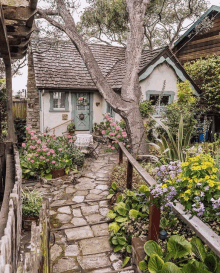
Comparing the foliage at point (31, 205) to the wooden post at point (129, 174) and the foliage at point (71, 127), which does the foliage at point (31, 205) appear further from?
the foliage at point (71, 127)

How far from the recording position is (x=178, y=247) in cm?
246

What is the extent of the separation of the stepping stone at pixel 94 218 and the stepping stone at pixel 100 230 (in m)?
0.12

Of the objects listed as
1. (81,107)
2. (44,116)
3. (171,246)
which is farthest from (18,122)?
(171,246)

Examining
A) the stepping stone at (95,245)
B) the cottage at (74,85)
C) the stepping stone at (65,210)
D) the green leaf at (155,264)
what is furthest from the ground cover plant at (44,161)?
the cottage at (74,85)

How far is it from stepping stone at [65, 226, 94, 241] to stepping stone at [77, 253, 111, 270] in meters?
0.47

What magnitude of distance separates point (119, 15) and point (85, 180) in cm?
1253

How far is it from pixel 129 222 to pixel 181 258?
1128 millimetres

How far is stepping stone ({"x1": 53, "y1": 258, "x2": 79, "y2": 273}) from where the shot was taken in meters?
3.11

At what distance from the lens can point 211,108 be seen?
1103 centimetres

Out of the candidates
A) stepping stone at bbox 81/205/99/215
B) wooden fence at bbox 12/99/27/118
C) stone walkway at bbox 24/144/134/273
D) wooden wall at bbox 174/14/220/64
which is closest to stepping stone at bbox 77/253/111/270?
stone walkway at bbox 24/144/134/273

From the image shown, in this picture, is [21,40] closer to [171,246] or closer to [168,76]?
[171,246]

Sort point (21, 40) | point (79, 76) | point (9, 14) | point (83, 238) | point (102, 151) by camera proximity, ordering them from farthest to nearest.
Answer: point (79, 76), point (102, 151), point (21, 40), point (83, 238), point (9, 14)

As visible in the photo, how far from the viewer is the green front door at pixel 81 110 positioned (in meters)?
11.7

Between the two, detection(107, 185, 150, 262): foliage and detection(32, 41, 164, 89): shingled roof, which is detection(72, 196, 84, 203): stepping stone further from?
detection(32, 41, 164, 89): shingled roof
